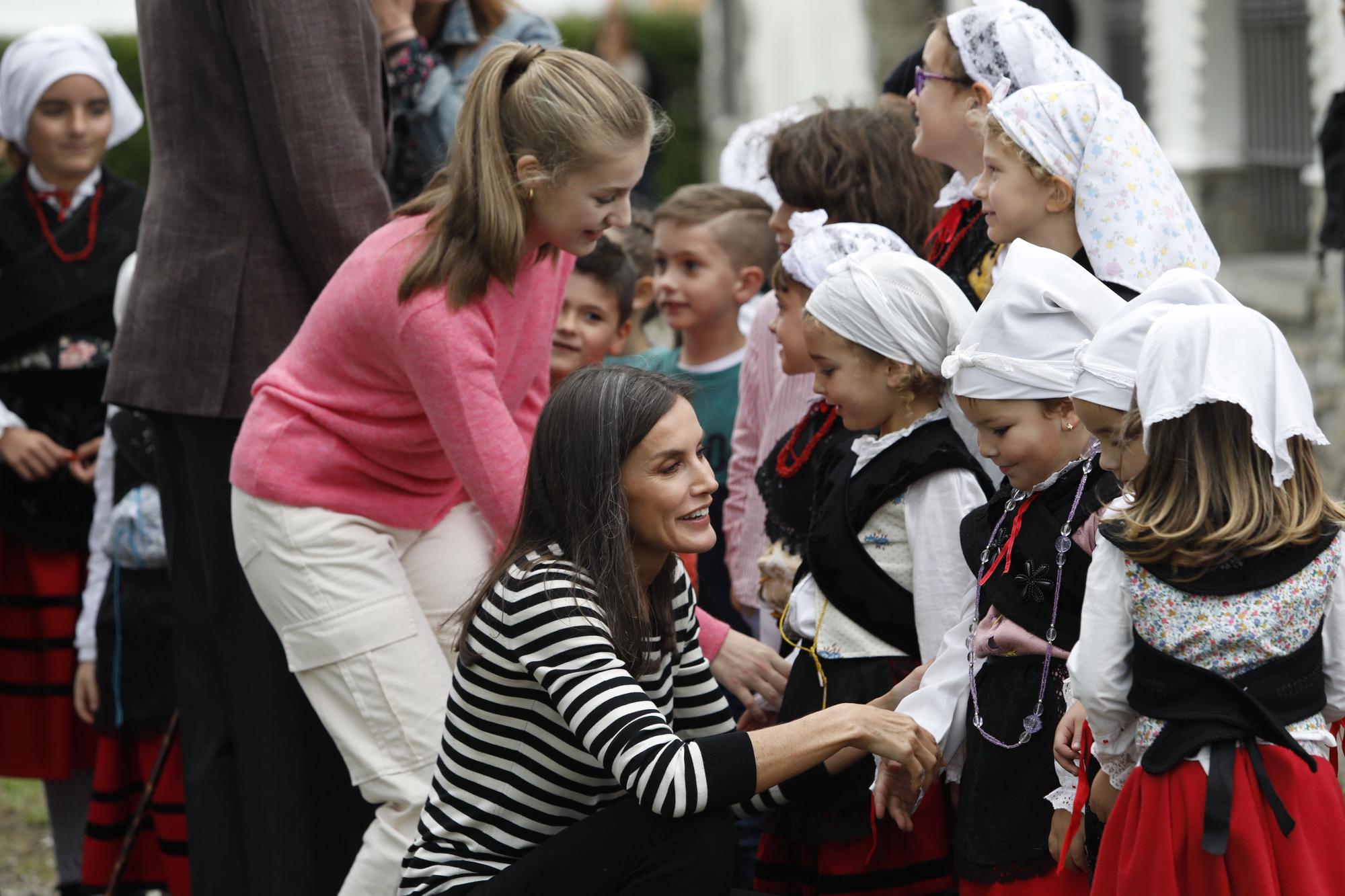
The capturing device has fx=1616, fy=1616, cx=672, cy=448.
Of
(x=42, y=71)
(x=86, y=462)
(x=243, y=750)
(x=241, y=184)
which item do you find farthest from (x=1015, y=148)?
(x=42, y=71)

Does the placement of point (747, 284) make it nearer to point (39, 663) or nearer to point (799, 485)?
point (799, 485)

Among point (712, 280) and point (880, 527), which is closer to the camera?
point (880, 527)

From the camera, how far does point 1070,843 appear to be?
2.36 meters

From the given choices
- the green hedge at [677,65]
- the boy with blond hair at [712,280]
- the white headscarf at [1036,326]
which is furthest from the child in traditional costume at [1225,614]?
the green hedge at [677,65]

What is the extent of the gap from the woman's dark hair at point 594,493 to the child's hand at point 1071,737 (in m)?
0.66

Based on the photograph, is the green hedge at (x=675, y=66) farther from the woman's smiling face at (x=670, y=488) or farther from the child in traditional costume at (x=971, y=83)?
the woman's smiling face at (x=670, y=488)

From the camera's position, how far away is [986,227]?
3066mm

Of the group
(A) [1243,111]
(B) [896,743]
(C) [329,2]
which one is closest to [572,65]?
(C) [329,2]

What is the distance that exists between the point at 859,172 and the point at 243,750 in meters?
1.83

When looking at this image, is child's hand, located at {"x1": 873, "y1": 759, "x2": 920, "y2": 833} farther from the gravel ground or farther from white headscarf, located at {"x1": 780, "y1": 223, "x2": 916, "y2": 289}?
the gravel ground

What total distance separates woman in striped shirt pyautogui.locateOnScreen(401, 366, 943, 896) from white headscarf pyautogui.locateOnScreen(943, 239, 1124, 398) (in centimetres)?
49

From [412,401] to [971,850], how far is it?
134 centimetres

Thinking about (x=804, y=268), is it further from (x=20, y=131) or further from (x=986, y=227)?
(x=20, y=131)

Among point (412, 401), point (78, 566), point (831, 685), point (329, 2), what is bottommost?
point (78, 566)
